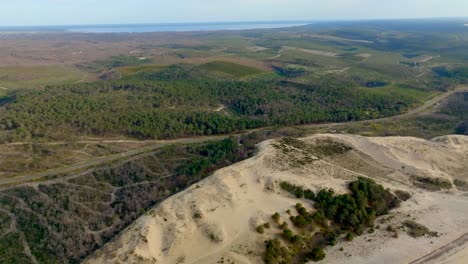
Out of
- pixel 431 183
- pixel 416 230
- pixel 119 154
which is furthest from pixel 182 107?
pixel 416 230

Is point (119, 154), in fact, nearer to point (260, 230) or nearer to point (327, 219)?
point (260, 230)

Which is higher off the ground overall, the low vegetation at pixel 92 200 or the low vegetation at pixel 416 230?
the low vegetation at pixel 416 230

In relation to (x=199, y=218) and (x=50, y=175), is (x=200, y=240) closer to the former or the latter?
(x=199, y=218)

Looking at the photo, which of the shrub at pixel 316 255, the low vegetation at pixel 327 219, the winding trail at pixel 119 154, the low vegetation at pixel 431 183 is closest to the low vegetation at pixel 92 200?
the winding trail at pixel 119 154

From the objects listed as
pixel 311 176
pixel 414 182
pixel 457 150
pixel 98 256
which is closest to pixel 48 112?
pixel 98 256

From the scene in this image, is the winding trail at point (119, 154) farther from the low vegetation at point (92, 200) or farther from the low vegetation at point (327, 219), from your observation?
the low vegetation at point (327, 219)

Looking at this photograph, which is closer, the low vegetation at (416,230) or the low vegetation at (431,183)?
the low vegetation at (416,230)

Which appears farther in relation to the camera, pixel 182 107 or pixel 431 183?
pixel 182 107

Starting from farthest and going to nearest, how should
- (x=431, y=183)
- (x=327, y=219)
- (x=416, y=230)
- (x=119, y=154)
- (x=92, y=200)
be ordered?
(x=119, y=154)
(x=92, y=200)
(x=431, y=183)
(x=327, y=219)
(x=416, y=230)
